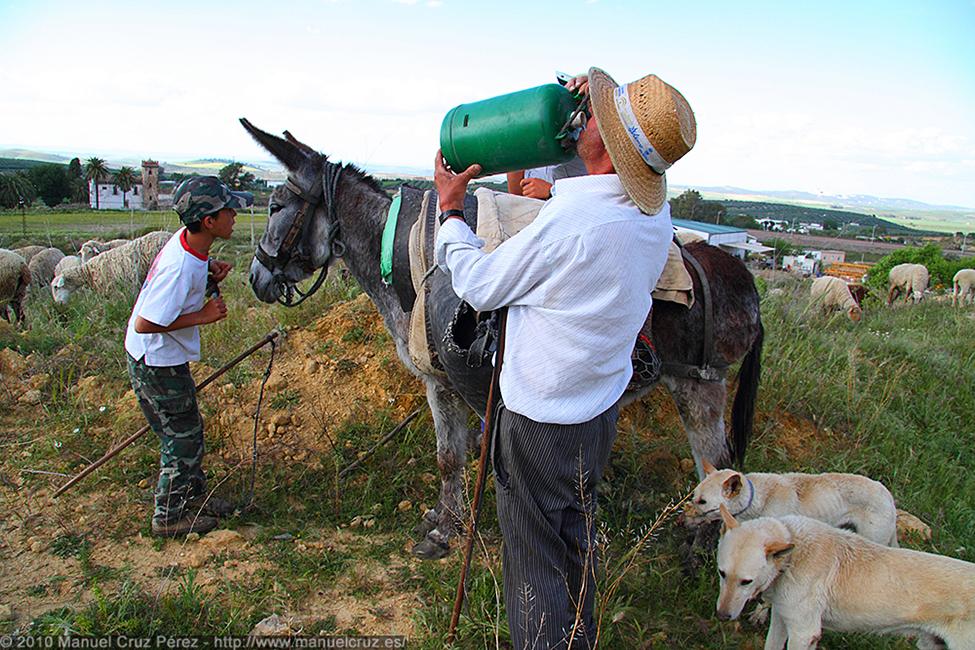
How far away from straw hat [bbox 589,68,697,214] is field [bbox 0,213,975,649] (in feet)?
5.06

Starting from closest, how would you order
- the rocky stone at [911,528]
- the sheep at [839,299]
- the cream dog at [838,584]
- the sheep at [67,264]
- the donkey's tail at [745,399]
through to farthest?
the cream dog at [838,584] < the donkey's tail at [745,399] < the rocky stone at [911,528] < the sheep at [839,299] < the sheep at [67,264]

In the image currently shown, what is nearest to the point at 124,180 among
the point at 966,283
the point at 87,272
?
the point at 87,272

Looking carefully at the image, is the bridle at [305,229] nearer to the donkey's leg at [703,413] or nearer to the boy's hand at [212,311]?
the boy's hand at [212,311]

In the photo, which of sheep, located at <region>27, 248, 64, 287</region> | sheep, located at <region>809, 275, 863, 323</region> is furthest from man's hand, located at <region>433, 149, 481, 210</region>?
sheep, located at <region>27, 248, 64, 287</region>

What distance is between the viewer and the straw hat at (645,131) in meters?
2.02

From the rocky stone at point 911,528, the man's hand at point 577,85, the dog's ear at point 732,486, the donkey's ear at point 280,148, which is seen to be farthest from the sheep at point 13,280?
the rocky stone at point 911,528

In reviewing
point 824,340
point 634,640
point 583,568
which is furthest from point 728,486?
point 824,340

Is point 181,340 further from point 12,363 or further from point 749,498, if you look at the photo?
point 749,498

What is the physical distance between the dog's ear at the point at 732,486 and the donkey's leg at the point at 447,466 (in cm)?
158

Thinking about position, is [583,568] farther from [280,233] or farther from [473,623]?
[280,233]

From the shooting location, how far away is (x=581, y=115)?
7.71 ft

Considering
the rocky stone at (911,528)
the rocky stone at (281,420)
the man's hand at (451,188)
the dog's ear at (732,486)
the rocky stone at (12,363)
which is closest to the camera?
the man's hand at (451,188)

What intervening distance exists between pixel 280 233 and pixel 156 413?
1344mm

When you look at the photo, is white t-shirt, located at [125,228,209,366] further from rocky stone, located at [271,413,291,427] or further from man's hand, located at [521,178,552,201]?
man's hand, located at [521,178,552,201]
